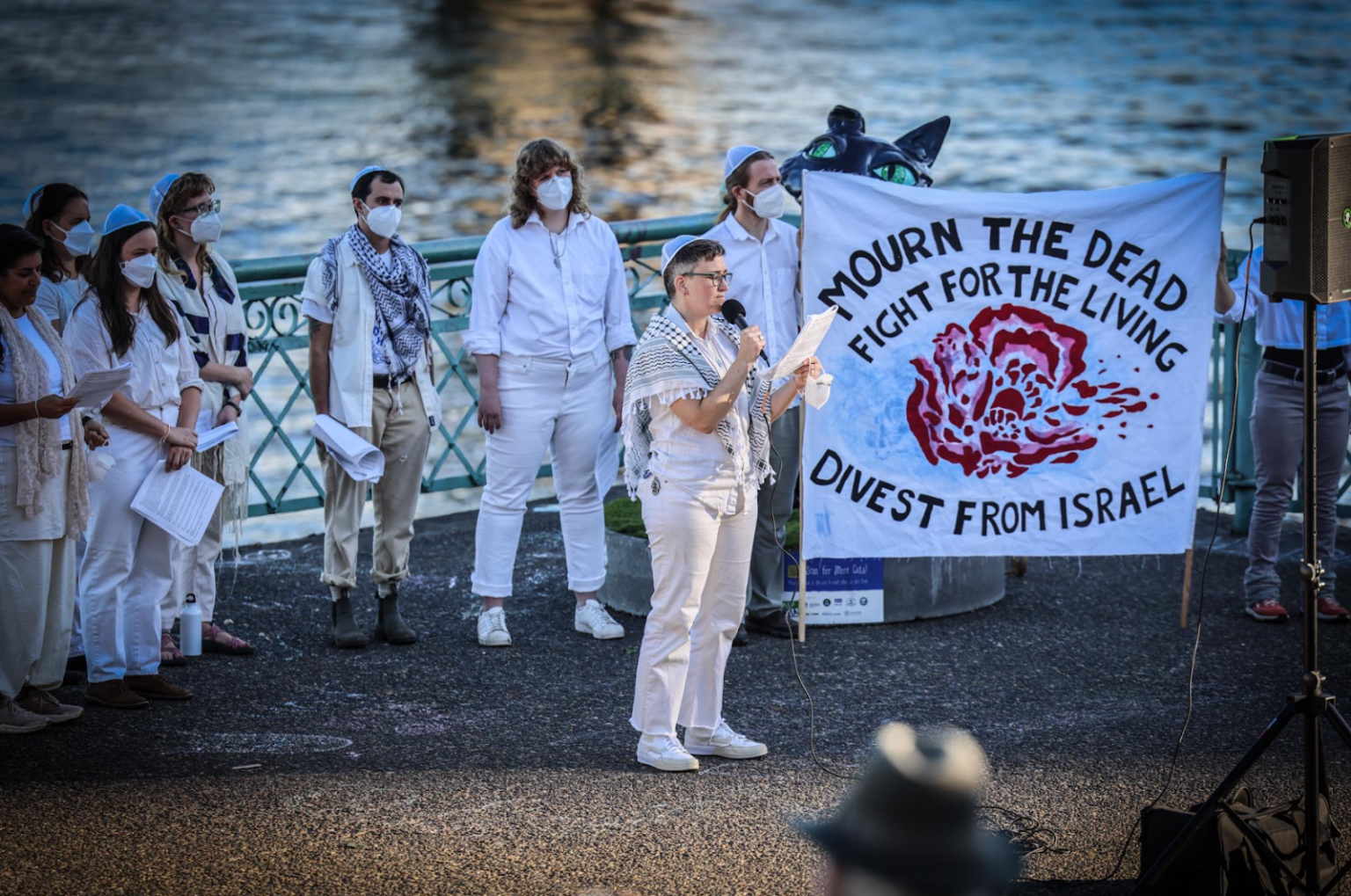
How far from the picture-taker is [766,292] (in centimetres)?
756

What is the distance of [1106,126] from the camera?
3762 centimetres

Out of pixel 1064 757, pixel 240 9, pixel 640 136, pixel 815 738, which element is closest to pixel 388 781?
pixel 815 738

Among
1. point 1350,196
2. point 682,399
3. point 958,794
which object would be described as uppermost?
point 1350,196

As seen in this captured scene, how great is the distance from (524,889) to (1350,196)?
3.29 meters

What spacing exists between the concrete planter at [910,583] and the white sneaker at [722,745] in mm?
1750

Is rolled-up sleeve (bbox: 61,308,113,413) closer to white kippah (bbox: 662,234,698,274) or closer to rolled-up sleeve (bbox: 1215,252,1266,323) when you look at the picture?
white kippah (bbox: 662,234,698,274)

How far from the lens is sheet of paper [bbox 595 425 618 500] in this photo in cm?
790

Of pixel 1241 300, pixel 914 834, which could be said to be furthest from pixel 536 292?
pixel 914 834

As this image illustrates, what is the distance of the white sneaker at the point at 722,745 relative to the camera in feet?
20.4

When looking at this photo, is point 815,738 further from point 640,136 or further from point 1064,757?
point 640,136

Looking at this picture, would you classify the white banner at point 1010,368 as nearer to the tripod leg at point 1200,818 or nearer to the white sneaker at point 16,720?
the tripod leg at point 1200,818

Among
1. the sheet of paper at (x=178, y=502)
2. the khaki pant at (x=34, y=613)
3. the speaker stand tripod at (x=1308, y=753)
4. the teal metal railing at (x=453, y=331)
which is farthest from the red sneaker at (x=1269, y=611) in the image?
the khaki pant at (x=34, y=613)

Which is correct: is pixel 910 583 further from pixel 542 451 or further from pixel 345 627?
pixel 345 627

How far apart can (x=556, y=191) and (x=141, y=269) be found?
181 cm
